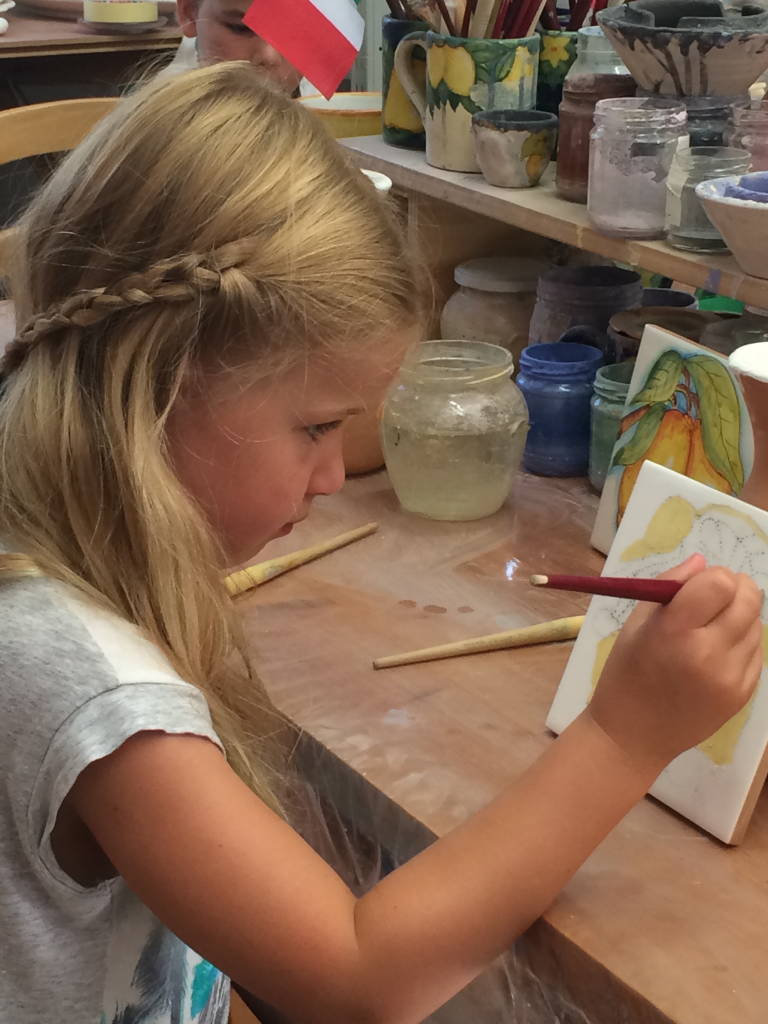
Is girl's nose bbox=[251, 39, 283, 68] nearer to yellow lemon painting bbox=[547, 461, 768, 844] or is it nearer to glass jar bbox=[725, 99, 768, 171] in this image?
glass jar bbox=[725, 99, 768, 171]

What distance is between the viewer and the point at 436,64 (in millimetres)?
1130

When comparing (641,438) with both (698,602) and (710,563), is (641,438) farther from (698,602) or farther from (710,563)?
(698,602)

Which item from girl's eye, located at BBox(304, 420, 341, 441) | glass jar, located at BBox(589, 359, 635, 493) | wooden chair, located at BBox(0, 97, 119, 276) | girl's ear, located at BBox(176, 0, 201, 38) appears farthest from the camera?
wooden chair, located at BBox(0, 97, 119, 276)

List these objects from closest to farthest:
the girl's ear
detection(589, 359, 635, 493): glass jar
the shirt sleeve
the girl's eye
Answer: the shirt sleeve
the girl's eye
detection(589, 359, 635, 493): glass jar
the girl's ear

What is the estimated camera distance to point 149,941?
702mm

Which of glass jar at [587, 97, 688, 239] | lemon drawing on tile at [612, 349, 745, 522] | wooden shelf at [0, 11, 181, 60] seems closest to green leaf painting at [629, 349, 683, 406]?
lemon drawing on tile at [612, 349, 745, 522]

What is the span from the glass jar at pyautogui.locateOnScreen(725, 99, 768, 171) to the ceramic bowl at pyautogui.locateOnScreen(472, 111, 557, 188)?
0.20 m

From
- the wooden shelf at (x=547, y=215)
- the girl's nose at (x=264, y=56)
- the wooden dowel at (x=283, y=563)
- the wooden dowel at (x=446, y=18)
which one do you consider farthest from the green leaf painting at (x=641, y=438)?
the girl's nose at (x=264, y=56)

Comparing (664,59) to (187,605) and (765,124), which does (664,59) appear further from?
(187,605)

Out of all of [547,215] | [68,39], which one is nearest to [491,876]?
[547,215]

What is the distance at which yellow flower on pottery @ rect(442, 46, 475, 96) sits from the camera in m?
1.11

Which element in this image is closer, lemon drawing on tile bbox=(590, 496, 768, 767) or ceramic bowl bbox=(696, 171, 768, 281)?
lemon drawing on tile bbox=(590, 496, 768, 767)

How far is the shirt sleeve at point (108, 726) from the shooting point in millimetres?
558

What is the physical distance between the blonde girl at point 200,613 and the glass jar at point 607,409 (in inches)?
15.3
